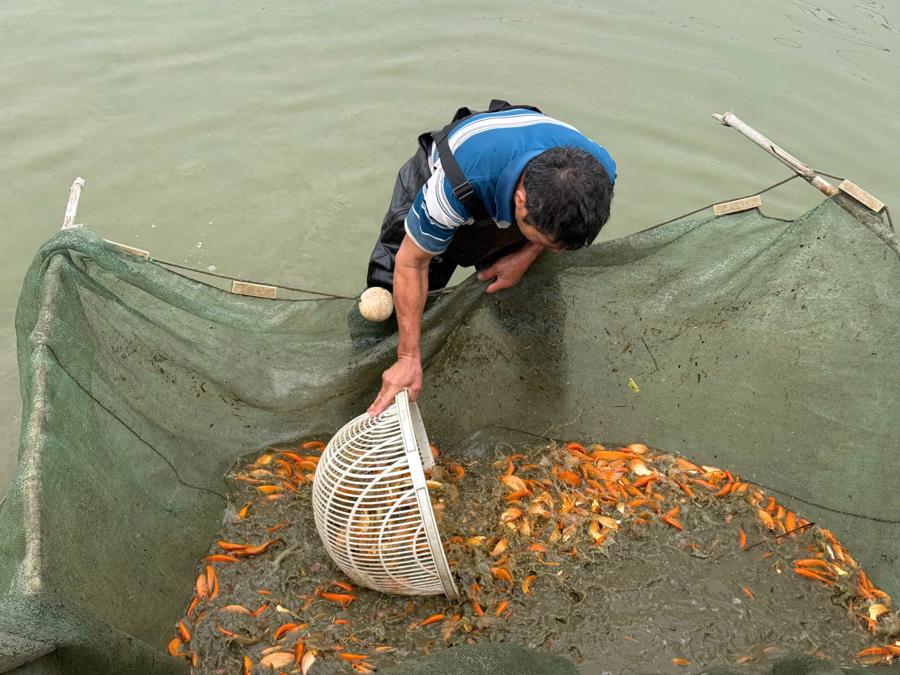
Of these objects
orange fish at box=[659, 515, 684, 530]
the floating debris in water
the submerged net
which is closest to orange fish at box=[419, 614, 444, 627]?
the floating debris in water

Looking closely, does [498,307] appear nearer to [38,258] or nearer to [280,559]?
[280,559]

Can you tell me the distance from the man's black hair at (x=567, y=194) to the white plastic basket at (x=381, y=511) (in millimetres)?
686

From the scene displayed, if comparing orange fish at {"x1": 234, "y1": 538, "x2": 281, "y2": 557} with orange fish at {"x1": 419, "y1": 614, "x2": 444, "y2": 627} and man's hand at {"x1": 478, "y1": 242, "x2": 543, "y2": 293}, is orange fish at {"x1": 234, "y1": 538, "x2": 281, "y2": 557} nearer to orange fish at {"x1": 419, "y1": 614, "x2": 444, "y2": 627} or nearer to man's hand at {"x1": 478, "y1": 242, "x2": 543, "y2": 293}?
orange fish at {"x1": 419, "y1": 614, "x2": 444, "y2": 627}

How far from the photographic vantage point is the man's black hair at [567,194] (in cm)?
209

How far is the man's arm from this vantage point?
2.48 meters

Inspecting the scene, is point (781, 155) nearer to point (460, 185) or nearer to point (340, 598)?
point (460, 185)

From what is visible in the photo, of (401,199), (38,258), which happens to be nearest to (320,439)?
(401,199)

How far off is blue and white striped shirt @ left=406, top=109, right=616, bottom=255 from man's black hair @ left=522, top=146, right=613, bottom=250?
0.32ft

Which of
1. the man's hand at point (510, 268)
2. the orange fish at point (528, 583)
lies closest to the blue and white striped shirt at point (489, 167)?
the man's hand at point (510, 268)

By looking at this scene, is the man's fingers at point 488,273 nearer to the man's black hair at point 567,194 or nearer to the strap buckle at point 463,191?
the strap buckle at point 463,191

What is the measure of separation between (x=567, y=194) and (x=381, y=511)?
105cm

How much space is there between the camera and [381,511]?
2.25 meters

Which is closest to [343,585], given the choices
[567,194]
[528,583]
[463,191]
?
[528,583]

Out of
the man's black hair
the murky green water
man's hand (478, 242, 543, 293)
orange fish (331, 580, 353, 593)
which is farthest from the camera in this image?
the murky green water
